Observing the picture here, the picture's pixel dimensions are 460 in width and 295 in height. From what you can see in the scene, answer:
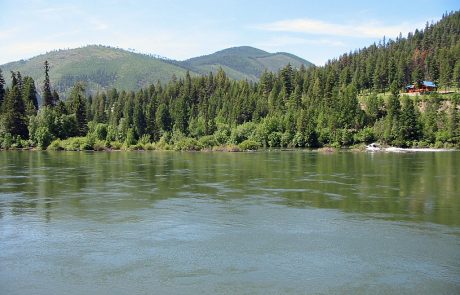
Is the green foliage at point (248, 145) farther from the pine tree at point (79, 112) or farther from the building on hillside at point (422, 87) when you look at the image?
the building on hillside at point (422, 87)

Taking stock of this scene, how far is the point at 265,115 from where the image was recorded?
15025 cm

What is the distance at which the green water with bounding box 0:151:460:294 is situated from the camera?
16.6 meters

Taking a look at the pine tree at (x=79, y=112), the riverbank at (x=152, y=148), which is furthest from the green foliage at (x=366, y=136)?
the pine tree at (x=79, y=112)

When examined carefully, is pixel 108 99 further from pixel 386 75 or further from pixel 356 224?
pixel 356 224

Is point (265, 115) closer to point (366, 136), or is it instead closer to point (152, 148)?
point (366, 136)

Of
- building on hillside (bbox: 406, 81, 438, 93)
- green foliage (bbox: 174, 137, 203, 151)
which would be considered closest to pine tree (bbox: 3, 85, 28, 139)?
green foliage (bbox: 174, 137, 203, 151)

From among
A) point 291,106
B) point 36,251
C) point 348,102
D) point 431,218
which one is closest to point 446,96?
point 348,102

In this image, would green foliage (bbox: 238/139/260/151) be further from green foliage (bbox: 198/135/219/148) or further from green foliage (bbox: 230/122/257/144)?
green foliage (bbox: 198/135/219/148)

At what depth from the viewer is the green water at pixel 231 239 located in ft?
54.4

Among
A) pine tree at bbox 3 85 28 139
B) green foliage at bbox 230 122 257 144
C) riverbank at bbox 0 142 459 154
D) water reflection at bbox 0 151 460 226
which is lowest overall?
water reflection at bbox 0 151 460 226

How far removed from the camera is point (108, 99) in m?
193

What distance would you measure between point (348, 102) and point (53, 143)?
7980cm

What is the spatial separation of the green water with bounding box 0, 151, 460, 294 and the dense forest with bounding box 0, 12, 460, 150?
83472 millimetres

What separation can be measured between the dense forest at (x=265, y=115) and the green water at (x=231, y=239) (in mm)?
83472
